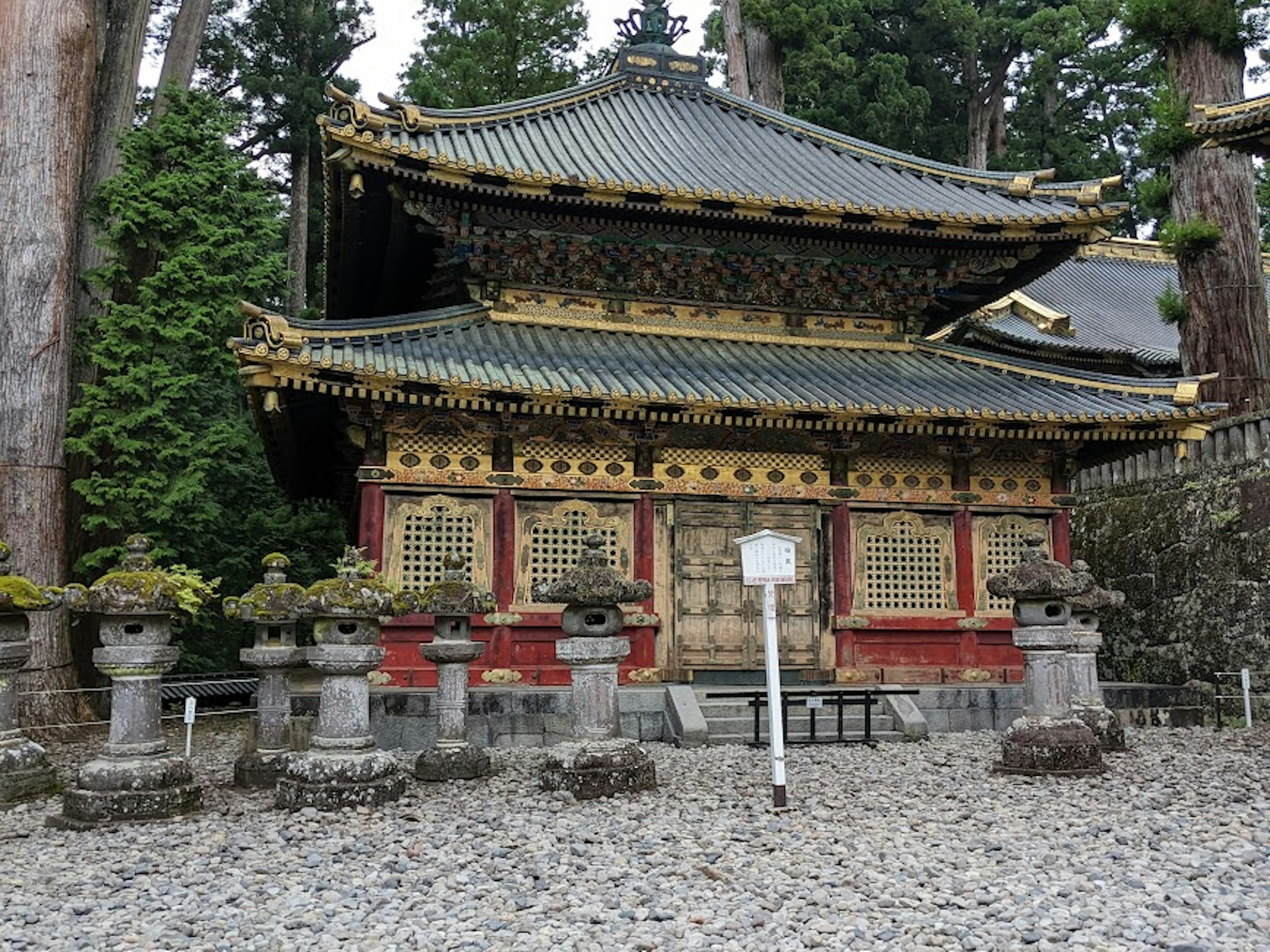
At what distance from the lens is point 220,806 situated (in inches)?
321

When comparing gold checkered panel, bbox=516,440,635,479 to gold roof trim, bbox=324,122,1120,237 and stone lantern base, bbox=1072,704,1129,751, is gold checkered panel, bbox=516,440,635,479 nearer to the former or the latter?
gold roof trim, bbox=324,122,1120,237

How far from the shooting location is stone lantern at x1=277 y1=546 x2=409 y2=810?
7926 mm

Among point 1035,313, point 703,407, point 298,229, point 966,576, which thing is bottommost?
point 966,576

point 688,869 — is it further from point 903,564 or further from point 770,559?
point 903,564

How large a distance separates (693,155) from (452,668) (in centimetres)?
916

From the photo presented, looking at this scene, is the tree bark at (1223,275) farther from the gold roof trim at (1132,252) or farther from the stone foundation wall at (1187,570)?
the gold roof trim at (1132,252)

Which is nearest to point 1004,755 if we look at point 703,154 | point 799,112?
point 703,154

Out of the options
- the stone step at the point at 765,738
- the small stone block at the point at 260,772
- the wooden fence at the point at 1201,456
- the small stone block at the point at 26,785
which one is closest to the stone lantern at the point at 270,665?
the small stone block at the point at 260,772

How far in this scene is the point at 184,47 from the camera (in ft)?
64.3

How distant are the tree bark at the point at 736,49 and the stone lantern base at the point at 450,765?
72.0 ft

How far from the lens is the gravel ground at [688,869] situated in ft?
16.5

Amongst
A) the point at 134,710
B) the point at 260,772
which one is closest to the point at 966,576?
the point at 260,772

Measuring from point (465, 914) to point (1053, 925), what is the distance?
3007 millimetres

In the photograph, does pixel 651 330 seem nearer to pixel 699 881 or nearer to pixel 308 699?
pixel 308 699
